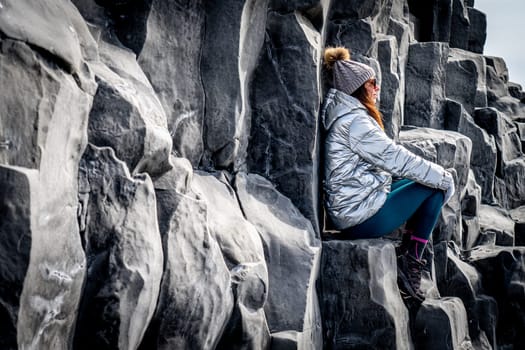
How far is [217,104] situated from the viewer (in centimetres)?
414

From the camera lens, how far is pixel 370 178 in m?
4.62

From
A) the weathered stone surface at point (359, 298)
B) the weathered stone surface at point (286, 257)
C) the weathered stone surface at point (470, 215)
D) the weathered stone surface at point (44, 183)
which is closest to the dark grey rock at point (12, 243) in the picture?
the weathered stone surface at point (44, 183)

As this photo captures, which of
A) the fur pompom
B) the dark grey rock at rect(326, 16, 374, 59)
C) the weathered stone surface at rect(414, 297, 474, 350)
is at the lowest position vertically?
the weathered stone surface at rect(414, 297, 474, 350)

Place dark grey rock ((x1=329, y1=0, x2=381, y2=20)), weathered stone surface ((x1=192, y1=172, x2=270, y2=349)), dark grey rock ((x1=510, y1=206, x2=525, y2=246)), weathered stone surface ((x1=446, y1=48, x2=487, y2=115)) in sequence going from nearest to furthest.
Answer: weathered stone surface ((x1=192, y1=172, x2=270, y2=349))
dark grey rock ((x1=329, y1=0, x2=381, y2=20))
dark grey rock ((x1=510, y1=206, x2=525, y2=246))
weathered stone surface ((x1=446, y1=48, x2=487, y2=115))

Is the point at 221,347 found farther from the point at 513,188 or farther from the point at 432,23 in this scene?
the point at 432,23

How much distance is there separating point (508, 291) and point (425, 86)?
2.83 meters

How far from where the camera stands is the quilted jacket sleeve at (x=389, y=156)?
14.7 feet

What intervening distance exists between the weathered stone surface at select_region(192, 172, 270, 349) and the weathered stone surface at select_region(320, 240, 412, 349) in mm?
818

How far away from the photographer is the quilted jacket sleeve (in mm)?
4488

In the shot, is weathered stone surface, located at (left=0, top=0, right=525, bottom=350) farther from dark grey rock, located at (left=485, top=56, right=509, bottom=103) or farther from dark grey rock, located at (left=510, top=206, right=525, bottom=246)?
dark grey rock, located at (left=485, top=56, right=509, bottom=103)

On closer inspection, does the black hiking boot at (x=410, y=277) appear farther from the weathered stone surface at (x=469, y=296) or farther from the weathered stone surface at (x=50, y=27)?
the weathered stone surface at (x=50, y=27)

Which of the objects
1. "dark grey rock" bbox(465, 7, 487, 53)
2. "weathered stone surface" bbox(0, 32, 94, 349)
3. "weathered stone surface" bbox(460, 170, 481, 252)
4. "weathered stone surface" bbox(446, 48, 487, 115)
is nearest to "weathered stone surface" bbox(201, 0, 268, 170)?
"weathered stone surface" bbox(0, 32, 94, 349)

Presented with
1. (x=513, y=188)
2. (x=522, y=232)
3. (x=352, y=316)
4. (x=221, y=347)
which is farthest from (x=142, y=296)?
(x=513, y=188)

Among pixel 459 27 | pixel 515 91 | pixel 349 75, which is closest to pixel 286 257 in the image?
pixel 349 75
